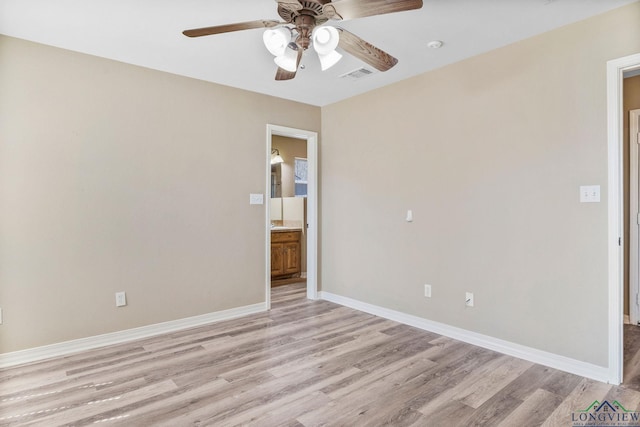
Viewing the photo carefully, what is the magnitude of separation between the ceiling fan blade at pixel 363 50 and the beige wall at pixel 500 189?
1.25m

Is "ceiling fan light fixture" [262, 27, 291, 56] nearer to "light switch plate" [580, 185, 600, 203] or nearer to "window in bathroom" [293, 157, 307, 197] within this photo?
"light switch plate" [580, 185, 600, 203]

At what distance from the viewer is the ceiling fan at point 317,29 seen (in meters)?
1.77

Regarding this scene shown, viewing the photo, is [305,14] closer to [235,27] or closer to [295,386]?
[235,27]

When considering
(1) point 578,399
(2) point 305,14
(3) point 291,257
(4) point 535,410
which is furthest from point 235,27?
(3) point 291,257

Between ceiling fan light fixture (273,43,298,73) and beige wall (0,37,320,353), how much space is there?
1735 millimetres

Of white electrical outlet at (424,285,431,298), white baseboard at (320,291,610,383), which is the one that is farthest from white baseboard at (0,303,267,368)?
white electrical outlet at (424,285,431,298)

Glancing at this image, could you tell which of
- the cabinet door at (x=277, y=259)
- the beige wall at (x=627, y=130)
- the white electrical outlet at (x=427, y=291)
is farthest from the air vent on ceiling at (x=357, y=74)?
the cabinet door at (x=277, y=259)

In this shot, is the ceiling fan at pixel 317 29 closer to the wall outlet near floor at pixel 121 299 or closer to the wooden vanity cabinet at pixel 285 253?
the wall outlet near floor at pixel 121 299

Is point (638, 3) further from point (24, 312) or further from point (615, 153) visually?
point (24, 312)

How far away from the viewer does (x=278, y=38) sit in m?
2.04

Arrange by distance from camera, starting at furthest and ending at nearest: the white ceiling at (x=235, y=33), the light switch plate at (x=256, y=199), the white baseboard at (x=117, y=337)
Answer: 1. the light switch plate at (x=256, y=199)
2. the white baseboard at (x=117, y=337)
3. the white ceiling at (x=235, y=33)

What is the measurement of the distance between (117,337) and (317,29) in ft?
10.1

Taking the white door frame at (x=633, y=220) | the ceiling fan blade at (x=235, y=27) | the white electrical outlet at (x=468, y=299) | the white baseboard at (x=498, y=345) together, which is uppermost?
the ceiling fan blade at (x=235, y=27)

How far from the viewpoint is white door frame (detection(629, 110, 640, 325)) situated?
3443mm
